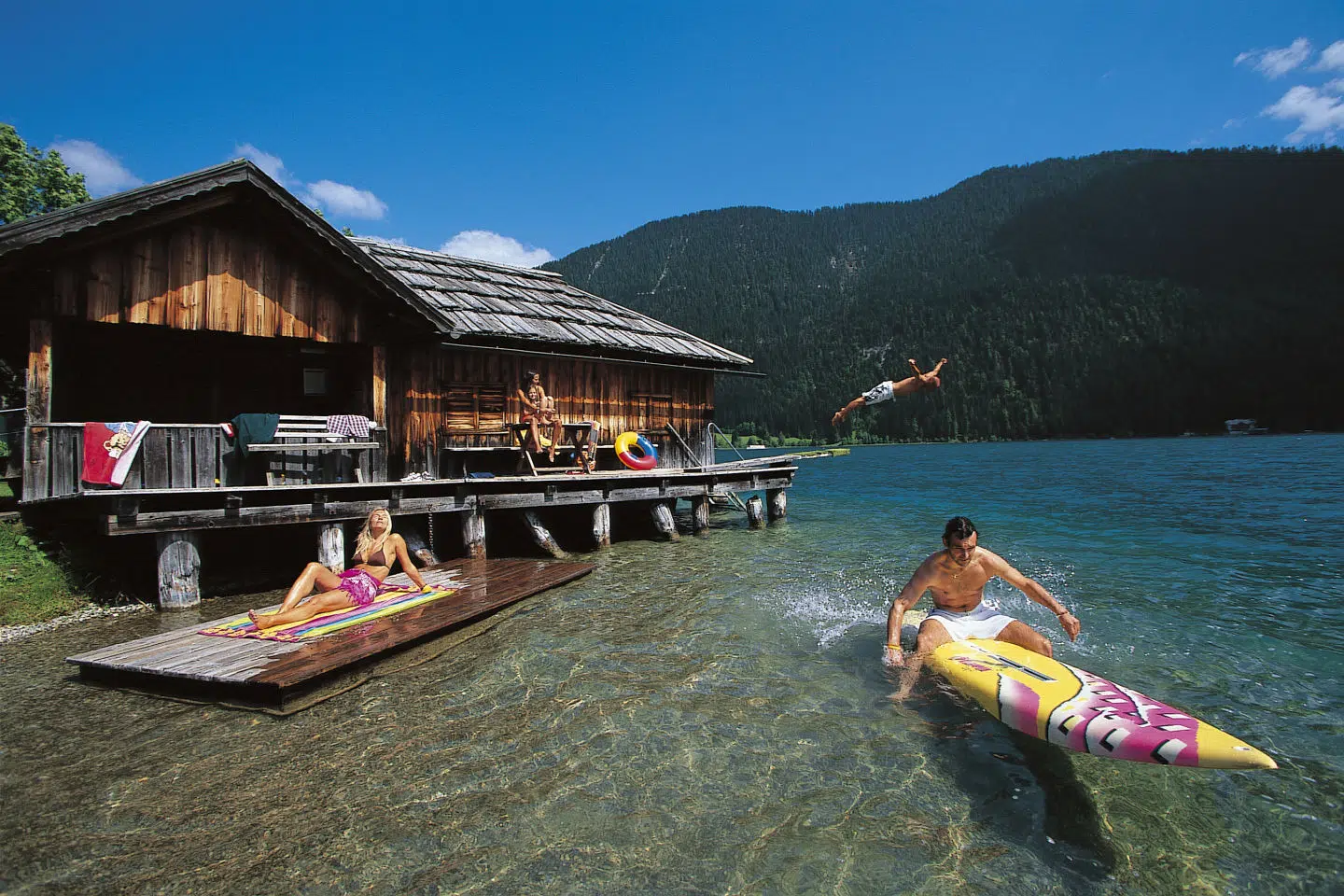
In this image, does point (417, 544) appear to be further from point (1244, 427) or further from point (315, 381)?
point (1244, 427)

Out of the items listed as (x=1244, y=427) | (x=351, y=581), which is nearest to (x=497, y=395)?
(x=351, y=581)

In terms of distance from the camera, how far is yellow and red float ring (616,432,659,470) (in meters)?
17.5

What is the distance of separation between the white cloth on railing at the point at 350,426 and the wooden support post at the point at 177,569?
3.02 meters

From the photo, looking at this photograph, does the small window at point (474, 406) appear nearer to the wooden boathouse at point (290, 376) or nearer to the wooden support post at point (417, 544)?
the wooden boathouse at point (290, 376)

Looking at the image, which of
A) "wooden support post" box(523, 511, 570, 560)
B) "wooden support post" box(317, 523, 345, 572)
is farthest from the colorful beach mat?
"wooden support post" box(523, 511, 570, 560)

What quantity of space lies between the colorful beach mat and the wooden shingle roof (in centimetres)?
651

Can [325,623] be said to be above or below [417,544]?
below

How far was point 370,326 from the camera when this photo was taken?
13.7 metres

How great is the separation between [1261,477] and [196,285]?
4528cm

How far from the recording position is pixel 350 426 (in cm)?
1247

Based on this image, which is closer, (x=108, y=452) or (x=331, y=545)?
(x=108, y=452)

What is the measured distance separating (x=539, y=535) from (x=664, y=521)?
3924mm

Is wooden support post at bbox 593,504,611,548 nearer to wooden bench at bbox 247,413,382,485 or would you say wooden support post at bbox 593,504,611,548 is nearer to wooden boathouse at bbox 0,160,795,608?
wooden boathouse at bbox 0,160,795,608

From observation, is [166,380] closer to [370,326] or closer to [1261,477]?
[370,326]
